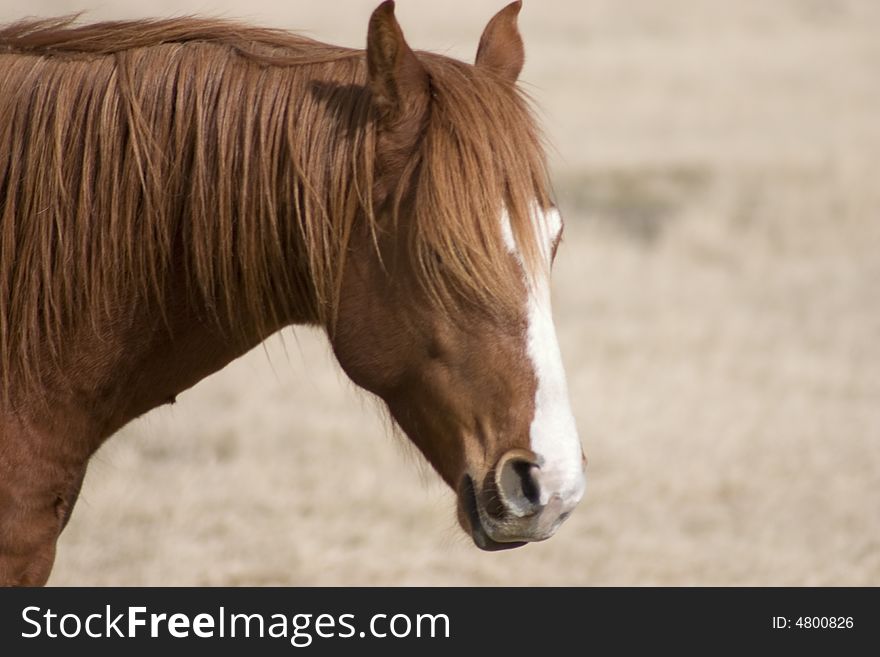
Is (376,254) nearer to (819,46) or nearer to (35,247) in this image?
(35,247)

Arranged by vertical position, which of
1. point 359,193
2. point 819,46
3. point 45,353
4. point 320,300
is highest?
point 359,193

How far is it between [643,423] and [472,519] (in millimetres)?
5057

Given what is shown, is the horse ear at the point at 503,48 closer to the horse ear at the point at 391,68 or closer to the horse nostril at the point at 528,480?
the horse ear at the point at 391,68

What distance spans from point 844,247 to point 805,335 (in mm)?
2363

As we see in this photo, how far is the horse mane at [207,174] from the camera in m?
2.38

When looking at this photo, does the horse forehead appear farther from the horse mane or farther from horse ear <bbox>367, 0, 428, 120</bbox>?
horse ear <bbox>367, 0, 428, 120</bbox>

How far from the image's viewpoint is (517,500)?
2248 millimetres

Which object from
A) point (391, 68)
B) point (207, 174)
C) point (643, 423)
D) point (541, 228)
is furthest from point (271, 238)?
point (643, 423)

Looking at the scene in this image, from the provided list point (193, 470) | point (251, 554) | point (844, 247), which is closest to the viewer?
point (251, 554)

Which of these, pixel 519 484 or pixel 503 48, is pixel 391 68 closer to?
pixel 503 48

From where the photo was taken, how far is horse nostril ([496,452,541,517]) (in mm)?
2223

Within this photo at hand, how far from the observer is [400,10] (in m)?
19.8

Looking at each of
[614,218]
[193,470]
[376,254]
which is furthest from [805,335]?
[376,254]

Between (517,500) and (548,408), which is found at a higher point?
(548,408)
